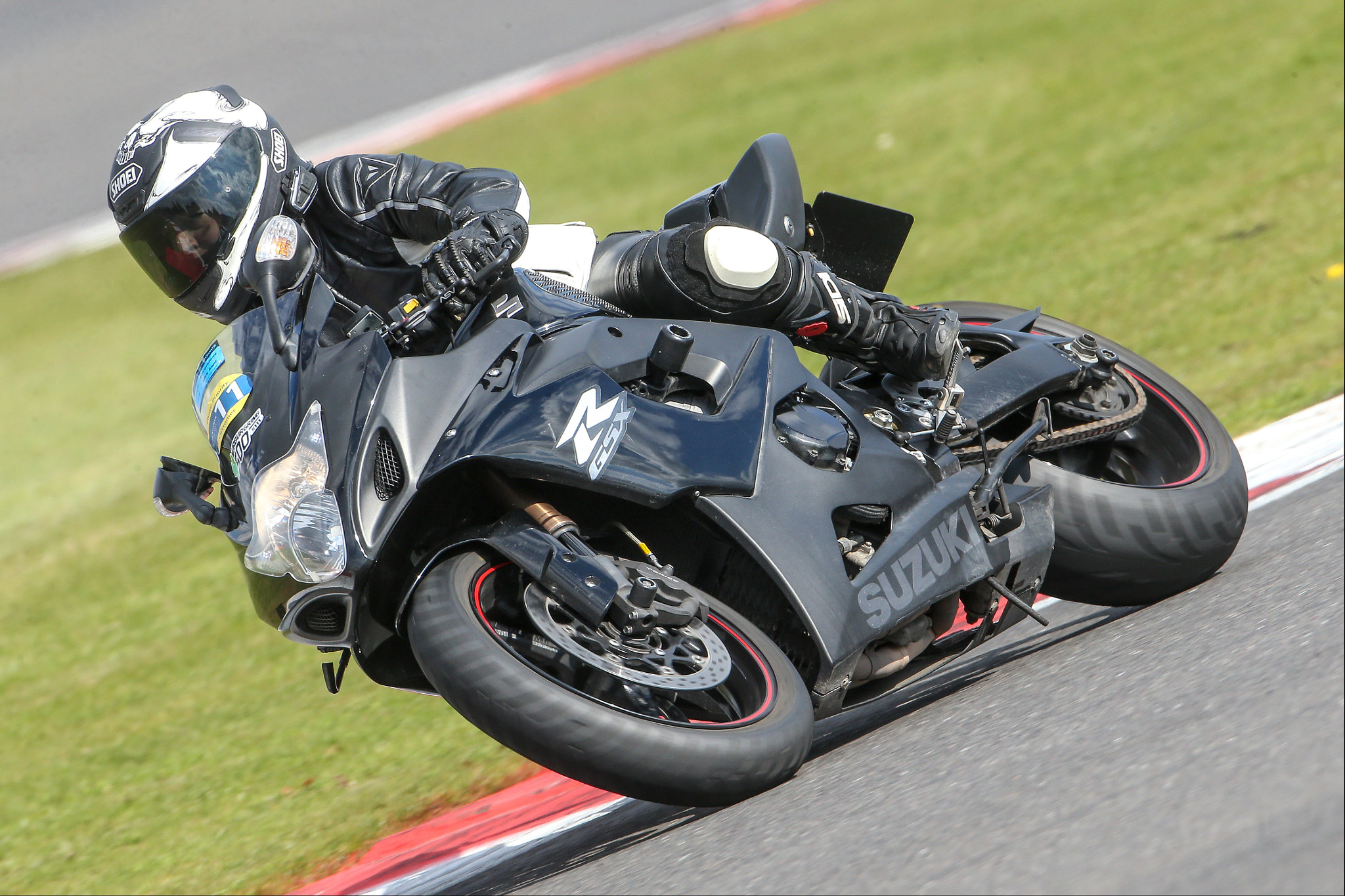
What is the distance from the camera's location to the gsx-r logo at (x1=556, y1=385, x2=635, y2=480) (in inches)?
102

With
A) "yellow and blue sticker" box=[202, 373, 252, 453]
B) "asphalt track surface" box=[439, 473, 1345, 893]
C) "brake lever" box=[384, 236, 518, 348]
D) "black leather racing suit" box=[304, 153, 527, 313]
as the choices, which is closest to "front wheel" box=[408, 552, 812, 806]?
"asphalt track surface" box=[439, 473, 1345, 893]

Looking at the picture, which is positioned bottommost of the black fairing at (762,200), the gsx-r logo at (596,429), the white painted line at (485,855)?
the white painted line at (485,855)

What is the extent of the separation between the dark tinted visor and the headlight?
1.57ft

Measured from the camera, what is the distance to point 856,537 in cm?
297

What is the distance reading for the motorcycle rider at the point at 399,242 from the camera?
2.76 meters

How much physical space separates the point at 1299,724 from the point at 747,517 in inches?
40.5

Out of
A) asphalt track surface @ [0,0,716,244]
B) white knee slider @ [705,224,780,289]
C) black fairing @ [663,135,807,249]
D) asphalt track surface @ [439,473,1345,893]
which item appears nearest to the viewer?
asphalt track surface @ [439,473,1345,893]

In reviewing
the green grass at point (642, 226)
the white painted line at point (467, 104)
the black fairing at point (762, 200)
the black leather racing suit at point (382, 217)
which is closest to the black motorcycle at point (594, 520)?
the black leather racing suit at point (382, 217)

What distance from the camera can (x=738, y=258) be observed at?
10.0ft

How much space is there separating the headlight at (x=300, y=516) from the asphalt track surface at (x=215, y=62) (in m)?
8.17

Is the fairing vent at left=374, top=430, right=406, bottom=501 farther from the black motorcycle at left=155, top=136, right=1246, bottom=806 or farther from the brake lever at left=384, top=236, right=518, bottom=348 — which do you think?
the brake lever at left=384, top=236, right=518, bottom=348

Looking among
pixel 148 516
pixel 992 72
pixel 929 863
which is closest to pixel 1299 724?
pixel 929 863

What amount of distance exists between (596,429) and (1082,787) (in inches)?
42.5

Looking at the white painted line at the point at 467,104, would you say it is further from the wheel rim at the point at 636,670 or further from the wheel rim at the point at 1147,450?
the wheel rim at the point at 636,670
